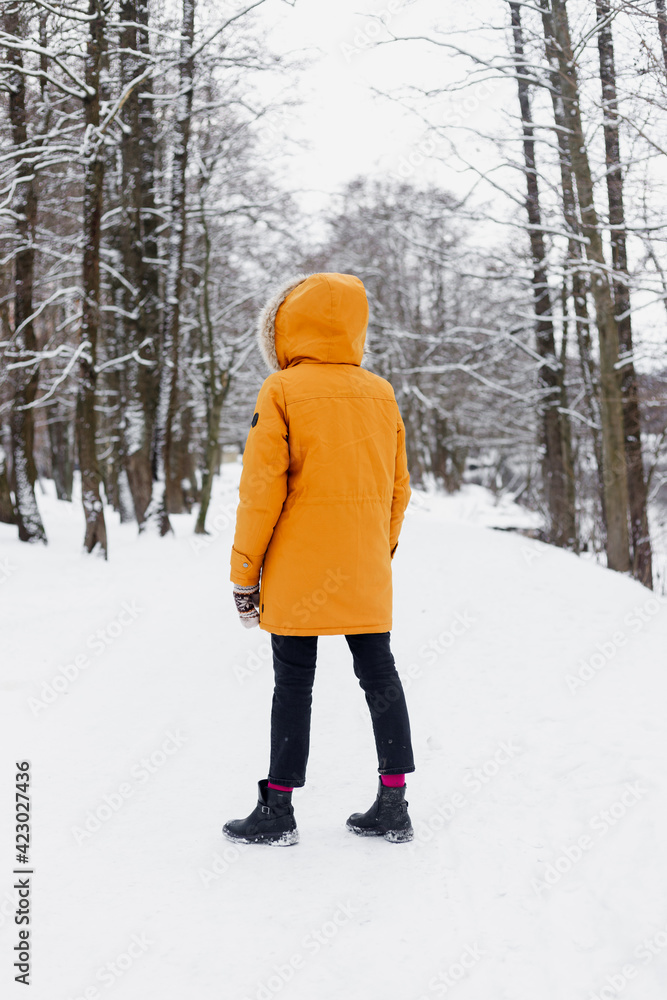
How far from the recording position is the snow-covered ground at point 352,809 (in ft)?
7.08

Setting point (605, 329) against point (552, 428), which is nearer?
point (605, 329)

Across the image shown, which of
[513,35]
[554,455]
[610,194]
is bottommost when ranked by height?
[554,455]

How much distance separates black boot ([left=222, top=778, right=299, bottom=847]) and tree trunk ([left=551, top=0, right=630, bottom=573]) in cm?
631

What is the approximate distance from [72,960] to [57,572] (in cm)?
631

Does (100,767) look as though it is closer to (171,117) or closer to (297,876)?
(297,876)

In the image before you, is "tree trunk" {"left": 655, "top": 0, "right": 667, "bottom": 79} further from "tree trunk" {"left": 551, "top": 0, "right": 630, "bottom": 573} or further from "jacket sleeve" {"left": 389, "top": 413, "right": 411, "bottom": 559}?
"jacket sleeve" {"left": 389, "top": 413, "right": 411, "bottom": 559}

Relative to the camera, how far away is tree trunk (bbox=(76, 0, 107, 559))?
8.30m

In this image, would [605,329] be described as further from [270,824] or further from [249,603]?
[270,824]

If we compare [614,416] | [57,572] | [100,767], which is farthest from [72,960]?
[614,416]

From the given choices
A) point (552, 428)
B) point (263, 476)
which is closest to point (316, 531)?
point (263, 476)

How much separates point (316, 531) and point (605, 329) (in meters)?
7.43

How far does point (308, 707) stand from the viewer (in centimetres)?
288

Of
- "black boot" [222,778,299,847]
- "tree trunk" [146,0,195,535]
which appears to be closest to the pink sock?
"black boot" [222,778,299,847]

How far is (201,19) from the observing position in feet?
32.9
